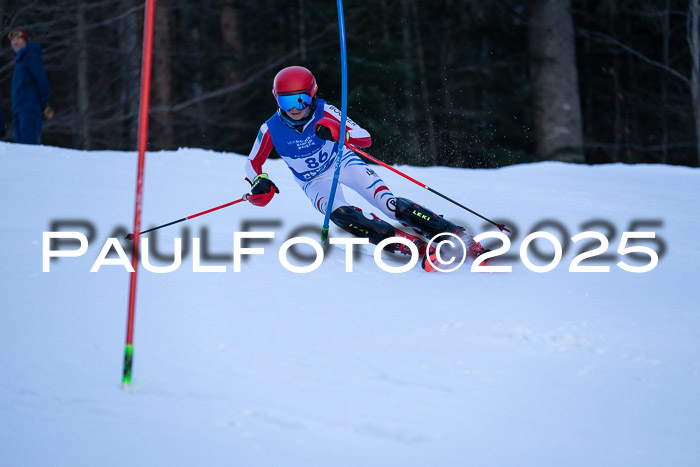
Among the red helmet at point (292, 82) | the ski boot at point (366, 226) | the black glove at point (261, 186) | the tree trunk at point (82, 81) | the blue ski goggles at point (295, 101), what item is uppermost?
the tree trunk at point (82, 81)

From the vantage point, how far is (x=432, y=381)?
9.94 ft

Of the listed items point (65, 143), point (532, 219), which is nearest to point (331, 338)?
point (532, 219)

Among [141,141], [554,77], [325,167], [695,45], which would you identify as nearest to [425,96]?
[554,77]

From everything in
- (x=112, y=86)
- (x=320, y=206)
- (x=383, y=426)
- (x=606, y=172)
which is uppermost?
(x=112, y=86)

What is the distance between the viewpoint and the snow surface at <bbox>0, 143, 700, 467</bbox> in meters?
2.60

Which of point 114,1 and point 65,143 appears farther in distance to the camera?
point 65,143

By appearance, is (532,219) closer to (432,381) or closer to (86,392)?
(432,381)

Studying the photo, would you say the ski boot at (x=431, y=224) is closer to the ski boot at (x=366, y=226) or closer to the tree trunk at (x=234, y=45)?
the ski boot at (x=366, y=226)

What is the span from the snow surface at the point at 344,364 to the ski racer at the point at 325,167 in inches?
10.5

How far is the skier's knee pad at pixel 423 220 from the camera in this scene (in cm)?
479

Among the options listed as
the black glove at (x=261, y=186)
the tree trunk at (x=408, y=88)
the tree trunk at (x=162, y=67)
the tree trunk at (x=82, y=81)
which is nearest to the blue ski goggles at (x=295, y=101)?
the black glove at (x=261, y=186)

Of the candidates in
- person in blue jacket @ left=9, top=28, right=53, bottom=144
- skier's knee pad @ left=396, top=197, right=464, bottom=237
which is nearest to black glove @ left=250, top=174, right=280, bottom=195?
skier's knee pad @ left=396, top=197, right=464, bottom=237

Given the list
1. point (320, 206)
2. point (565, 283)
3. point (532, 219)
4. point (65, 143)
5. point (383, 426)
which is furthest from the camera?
point (65, 143)

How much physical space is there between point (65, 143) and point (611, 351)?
53.2 feet
